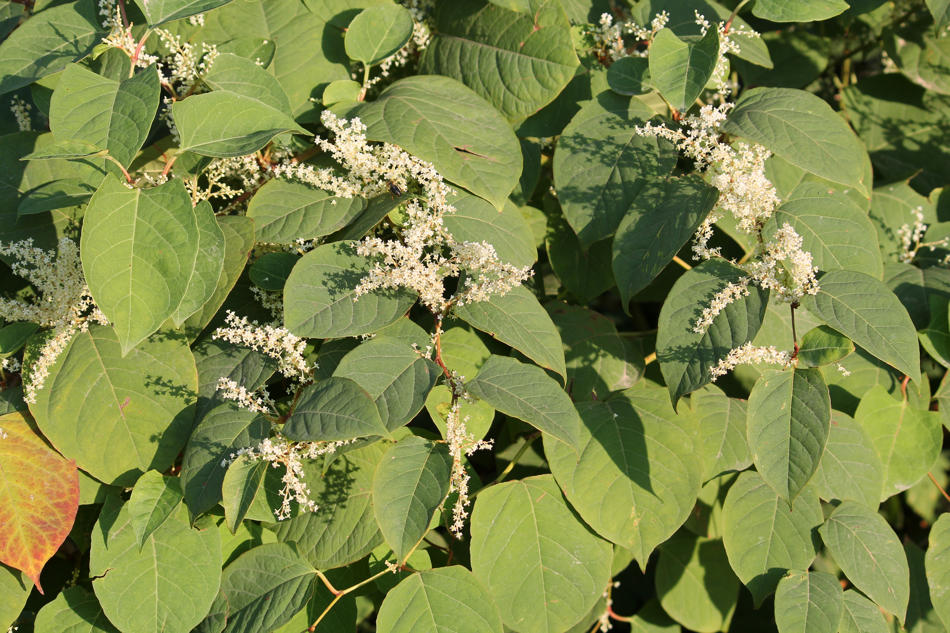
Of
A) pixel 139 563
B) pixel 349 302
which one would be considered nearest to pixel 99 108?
pixel 349 302

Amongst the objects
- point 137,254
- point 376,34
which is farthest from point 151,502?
point 376,34

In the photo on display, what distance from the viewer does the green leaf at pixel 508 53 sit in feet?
5.63

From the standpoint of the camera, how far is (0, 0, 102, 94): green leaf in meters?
1.45

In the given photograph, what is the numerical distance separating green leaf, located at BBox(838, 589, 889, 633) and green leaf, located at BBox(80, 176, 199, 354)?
1388 millimetres

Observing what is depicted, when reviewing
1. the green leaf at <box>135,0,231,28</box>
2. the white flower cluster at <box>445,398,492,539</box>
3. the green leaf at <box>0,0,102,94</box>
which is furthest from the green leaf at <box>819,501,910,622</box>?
the green leaf at <box>0,0,102,94</box>

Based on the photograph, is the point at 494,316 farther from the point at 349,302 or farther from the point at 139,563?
the point at 139,563

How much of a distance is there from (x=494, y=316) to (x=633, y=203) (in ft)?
1.32

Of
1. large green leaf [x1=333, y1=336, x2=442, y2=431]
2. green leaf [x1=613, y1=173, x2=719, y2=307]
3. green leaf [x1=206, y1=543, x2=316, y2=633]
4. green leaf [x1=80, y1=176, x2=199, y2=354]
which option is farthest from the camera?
green leaf [x1=613, y1=173, x2=719, y2=307]

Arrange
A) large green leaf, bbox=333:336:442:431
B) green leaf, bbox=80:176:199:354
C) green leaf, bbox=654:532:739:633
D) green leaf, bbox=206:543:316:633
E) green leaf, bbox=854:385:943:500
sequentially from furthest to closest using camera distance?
green leaf, bbox=654:532:739:633
green leaf, bbox=854:385:943:500
green leaf, bbox=206:543:316:633
large green leaf, bbox=333:336:442:431
green leaf, bbox=80:176:199:354

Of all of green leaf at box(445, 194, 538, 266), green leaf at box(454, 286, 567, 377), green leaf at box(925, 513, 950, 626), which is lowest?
green leaf at box(925, 513, 950, 626)

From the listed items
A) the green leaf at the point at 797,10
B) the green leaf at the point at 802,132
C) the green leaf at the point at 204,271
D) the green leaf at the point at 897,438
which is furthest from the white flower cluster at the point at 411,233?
the green leaf at the point at 897,438

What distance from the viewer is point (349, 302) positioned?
139 centimetres

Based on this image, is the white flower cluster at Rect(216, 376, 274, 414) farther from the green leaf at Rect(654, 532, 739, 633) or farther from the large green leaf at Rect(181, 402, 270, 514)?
the green leaf at Rect(654, 532, 739, 633)

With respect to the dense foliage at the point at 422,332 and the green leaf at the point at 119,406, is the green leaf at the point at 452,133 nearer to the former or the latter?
the dense foliage at the point at 422,332
